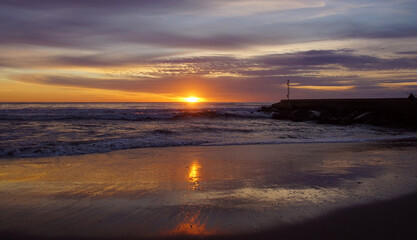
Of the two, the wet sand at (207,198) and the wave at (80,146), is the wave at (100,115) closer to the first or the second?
the wave at (80,146)

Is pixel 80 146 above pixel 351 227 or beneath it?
above

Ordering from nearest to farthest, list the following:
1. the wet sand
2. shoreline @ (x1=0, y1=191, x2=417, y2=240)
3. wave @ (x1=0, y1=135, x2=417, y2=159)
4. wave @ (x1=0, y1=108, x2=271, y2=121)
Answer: shoreline @ (x1=0, y1=191, x2=417, y2=240)
the wet sand
wave @ (x1=0, y1=135, x2=417, y2=159)
wave @ (x1=0, y1=108, x2=271, y2=121)

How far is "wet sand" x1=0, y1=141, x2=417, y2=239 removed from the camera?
4.34 m

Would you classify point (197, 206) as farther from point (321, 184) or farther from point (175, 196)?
point (321, 184)

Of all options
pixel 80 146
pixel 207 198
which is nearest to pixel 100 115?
pixel 80 146

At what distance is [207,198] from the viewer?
5.62m

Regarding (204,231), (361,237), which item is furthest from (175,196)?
(361,237)

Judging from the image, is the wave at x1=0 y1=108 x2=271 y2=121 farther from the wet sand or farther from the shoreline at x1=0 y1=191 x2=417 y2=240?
the shoreline at x1=0 y1=191 x2=417 y2=240

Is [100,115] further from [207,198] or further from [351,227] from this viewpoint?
[351,227]

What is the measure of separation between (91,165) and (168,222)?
5.14 metres

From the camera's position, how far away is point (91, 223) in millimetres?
4527

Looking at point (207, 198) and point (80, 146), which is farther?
point (80, 146)

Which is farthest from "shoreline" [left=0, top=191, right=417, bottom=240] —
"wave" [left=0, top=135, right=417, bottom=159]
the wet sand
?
"wave" [left=0, top=135, right=417, bottom=159]

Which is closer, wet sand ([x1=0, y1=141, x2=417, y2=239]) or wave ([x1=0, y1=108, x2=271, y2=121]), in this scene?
wet sand ([x1=0, y1=141, x2=417, y2=239])
